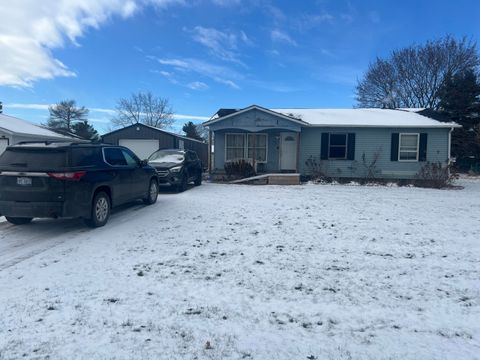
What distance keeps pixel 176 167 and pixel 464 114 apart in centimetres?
2540

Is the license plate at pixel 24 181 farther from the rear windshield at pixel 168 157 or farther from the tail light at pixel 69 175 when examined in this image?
the rear windshield at pixel 168 157

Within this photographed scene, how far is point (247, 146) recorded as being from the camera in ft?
59.5

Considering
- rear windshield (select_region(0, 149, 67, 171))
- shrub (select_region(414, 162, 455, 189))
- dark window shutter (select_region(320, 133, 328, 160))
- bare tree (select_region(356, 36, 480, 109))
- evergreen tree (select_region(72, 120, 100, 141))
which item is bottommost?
shrub (select_region(414, 162, 455, 189))

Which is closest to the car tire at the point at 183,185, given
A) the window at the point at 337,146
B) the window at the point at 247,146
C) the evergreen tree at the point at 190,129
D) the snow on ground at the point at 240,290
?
the snow on ground at the point at 240,290

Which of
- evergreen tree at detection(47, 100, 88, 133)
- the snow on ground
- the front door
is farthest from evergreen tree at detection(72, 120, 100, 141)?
the snow on ground

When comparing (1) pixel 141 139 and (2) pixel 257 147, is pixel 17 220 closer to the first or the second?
(2) pixel 257 147

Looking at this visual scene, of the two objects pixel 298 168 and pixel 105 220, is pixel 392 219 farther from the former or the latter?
pixel 298 168

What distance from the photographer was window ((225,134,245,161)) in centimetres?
1817

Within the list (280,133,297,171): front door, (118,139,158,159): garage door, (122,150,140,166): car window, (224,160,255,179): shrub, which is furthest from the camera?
(118,139,158,159): garage door

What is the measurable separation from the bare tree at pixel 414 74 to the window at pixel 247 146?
75.7 ft

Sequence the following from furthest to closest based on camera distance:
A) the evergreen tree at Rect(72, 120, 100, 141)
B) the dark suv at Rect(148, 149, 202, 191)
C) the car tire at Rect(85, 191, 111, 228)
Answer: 1. the evergreen tree at Rect(72, 120, 100, 141)
2. the dark suv at Rect(148, 149, 202, 191)
3. the car tire at Rect(85, 191, 111, 228)

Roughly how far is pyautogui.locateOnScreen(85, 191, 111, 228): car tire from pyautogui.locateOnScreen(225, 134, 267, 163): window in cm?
1137

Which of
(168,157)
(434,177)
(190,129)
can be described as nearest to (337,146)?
(434,177)

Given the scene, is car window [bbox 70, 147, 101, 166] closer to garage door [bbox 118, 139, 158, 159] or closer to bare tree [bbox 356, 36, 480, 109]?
garage door [bbox 118, 139, 158, 159]
